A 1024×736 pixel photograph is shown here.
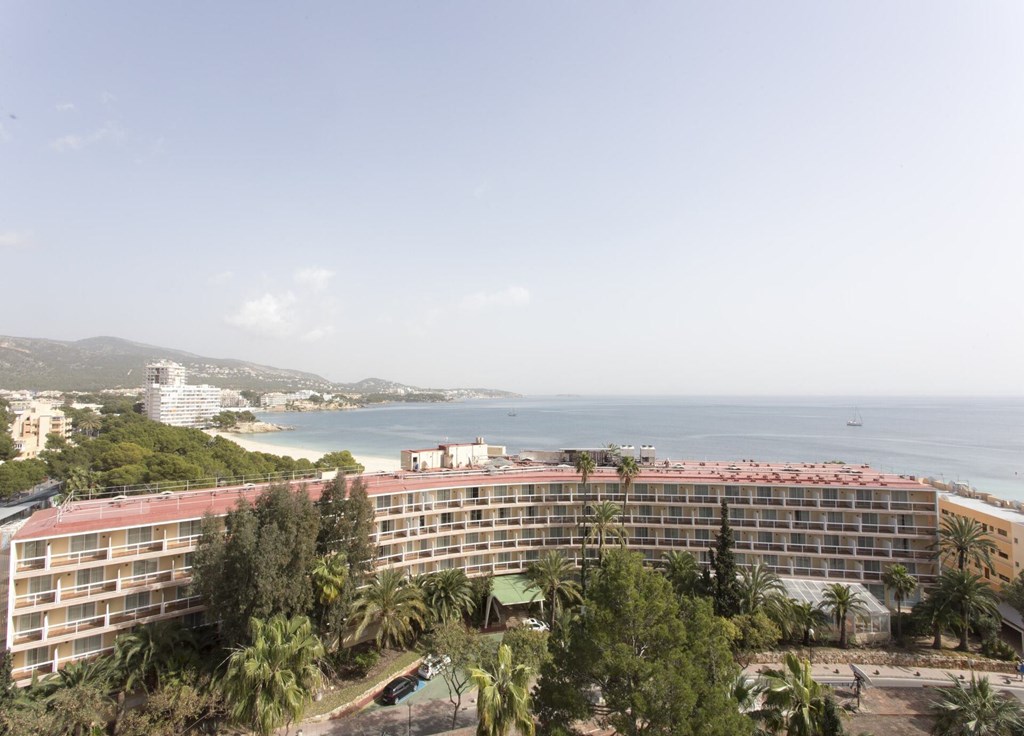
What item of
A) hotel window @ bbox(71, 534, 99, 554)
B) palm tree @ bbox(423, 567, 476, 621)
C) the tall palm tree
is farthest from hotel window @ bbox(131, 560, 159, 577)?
the tall palm tree

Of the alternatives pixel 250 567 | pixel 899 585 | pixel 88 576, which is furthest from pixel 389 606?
pixel 899 585

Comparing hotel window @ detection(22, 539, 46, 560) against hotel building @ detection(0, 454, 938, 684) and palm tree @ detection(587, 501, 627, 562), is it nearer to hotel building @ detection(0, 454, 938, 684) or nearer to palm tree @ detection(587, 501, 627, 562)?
hotel building @ detection(0, 454, 938, 684)

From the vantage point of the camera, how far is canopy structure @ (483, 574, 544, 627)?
114 feet

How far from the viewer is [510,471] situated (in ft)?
140

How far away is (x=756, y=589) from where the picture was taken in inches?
1248

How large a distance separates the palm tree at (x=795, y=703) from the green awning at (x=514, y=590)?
1682 cm

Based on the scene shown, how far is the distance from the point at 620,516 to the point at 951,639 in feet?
70.3

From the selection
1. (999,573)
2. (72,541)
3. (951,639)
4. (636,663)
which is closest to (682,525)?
(951,639)

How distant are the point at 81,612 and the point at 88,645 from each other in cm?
152

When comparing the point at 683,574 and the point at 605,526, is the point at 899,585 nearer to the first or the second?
the point at 683,574

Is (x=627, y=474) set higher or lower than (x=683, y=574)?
higher

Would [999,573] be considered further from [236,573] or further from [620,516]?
[236,573]

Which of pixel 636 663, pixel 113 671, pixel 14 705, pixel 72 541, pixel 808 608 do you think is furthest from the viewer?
pixel 808 608

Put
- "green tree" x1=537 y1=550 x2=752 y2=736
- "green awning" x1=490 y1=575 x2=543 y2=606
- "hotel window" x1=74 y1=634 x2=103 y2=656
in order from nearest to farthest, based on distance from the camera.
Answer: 1. "green tree" x1=537 y1=550 x2=752 y2=736
2. "hotel window" x1=74 y1=634 x2=103 y2=656
3. "green awning" x1=490 y1=575 x2=543 y2=606
